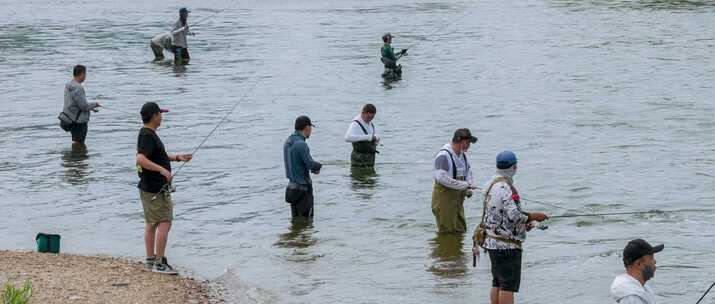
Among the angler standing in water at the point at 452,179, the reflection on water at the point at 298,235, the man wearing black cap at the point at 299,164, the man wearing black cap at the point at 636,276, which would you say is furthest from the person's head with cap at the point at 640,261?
the reflection on water at the point at 298,235

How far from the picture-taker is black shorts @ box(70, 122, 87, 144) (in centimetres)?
2264

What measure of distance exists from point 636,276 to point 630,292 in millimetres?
213

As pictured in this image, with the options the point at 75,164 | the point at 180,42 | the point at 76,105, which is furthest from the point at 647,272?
the point at 180,42

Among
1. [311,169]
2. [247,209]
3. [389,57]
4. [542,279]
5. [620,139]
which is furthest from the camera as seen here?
[389,57]

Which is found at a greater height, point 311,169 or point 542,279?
point 311,169

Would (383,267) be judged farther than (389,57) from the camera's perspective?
No

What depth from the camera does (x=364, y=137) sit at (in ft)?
63.4

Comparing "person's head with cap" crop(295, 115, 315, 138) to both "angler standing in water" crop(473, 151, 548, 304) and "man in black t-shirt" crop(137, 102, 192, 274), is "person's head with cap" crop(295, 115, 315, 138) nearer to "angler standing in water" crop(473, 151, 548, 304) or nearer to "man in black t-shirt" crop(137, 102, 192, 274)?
"man in black t-shirt" crop(137, 102, 192, 274)

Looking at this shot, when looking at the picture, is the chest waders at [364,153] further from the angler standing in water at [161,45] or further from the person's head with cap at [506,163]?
the angler standing in water at [161,45]

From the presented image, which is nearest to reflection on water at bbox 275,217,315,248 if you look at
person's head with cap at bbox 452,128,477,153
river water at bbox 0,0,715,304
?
river water at bbox 0,0,715,304

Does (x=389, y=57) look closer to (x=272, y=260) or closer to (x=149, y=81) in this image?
(x=149, y=81)

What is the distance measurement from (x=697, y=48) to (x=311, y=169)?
28874mm

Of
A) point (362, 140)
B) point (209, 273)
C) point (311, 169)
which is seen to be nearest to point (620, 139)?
point (362, 140)

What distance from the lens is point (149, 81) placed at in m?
35.7
